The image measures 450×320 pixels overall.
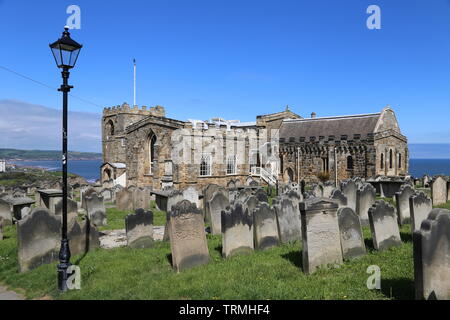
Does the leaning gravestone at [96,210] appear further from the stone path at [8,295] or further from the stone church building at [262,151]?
the stone church building at [262,151]

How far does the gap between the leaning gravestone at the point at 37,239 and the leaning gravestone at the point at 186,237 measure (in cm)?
332

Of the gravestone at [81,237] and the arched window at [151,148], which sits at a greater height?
the arched window at [151,148]

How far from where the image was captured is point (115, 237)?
11.9 meters

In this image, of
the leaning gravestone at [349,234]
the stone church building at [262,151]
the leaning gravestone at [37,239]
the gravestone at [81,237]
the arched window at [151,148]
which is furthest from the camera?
the arched window at [151,148]

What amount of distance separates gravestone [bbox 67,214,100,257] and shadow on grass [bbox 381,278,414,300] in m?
7.35

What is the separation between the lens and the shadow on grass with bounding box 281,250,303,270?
7518 mm

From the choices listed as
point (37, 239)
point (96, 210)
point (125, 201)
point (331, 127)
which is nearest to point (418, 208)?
point (37, 239)

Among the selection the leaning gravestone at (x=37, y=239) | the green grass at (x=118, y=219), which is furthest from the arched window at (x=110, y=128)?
the leaning gravestone at (x=37, y=239)

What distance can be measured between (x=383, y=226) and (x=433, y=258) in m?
3.53

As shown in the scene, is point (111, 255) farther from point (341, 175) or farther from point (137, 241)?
point (341, 175)

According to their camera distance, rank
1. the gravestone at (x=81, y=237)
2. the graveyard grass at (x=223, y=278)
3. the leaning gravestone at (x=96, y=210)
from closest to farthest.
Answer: the graveyard grass at (x=223, y=278) < the gravestone at (x=81, y=237) < the leaning gravestone at (x=96, y=210)

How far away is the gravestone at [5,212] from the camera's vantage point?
14280 millimetres

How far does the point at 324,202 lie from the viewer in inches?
278
